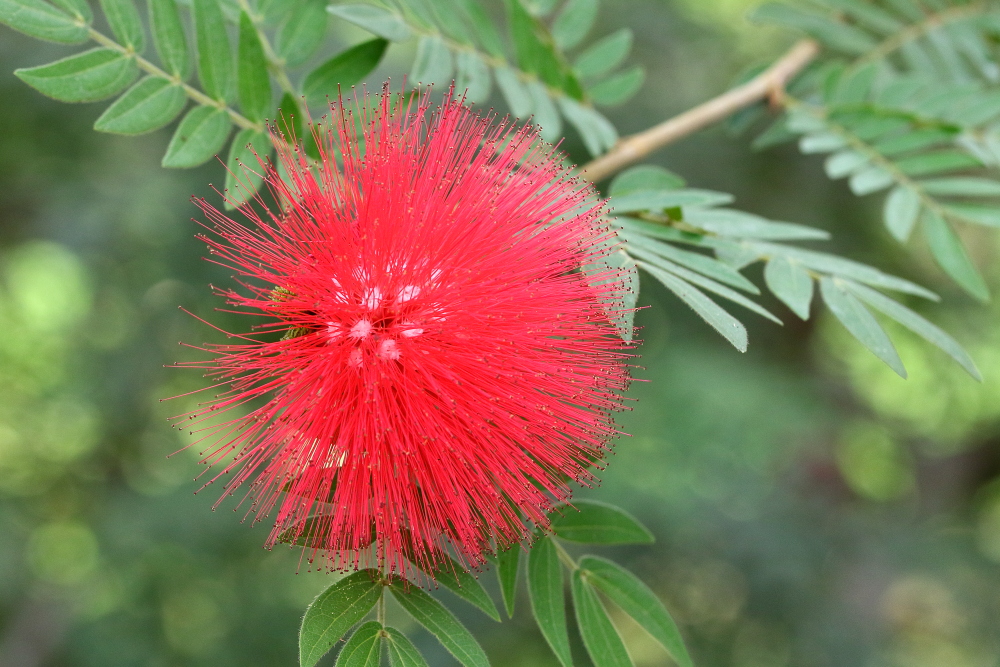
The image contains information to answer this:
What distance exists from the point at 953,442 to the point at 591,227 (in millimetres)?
5118

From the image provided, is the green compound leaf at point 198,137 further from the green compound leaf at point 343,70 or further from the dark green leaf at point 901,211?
the dark green leaf at point 901,211

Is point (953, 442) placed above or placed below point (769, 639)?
above

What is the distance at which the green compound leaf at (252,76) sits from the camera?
81.7 inches

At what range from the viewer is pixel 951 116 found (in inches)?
114

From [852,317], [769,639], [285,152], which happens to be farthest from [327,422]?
[769,639]

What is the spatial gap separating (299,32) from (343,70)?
0.16 metres

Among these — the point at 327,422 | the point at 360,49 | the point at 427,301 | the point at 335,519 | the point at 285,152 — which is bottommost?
the point at 335,519

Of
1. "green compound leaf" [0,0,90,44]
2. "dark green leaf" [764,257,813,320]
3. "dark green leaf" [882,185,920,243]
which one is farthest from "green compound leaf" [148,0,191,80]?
"dark green leaf" [882,185,920,243]

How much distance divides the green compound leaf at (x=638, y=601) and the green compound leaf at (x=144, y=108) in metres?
1.57

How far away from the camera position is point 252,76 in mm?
2090

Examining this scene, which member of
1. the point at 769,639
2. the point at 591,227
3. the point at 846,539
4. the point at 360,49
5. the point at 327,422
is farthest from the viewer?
the point at 846,539

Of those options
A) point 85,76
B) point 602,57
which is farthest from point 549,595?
point 602,57

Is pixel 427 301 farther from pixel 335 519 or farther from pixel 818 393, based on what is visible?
pixel 818 393

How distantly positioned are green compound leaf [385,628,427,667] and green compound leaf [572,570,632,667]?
466 millimetres
